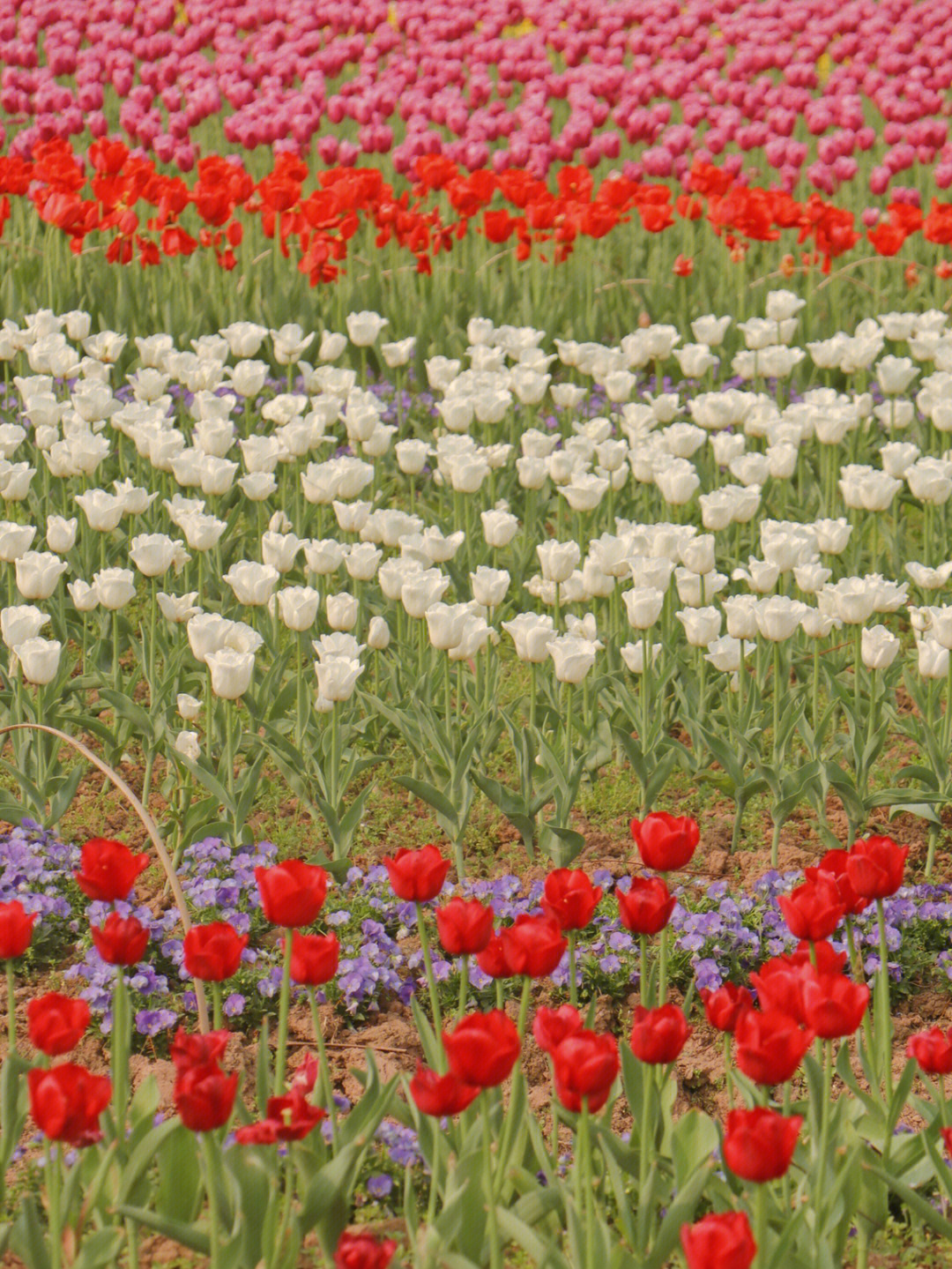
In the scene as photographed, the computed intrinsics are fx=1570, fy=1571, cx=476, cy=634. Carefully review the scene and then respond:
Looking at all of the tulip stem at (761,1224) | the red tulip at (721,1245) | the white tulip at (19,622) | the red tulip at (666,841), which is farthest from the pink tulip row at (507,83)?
the red tulip at (721,1245)

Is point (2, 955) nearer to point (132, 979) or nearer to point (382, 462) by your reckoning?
point (132, 979)

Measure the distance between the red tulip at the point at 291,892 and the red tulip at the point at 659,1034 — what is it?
0.50 m

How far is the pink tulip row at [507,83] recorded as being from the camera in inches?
375

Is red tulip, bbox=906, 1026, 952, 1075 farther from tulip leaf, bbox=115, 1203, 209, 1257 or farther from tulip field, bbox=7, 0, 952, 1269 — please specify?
tulip leaf, bbox=115, 1203, 209, 1257

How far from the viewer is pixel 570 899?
2404mm

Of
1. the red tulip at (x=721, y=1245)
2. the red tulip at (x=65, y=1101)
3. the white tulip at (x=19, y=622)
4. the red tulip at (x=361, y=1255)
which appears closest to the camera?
the red tulip at (x=721, y=1245)

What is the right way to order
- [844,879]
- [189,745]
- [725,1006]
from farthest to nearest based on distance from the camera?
[189,745] → [844,879] → [725,1006]

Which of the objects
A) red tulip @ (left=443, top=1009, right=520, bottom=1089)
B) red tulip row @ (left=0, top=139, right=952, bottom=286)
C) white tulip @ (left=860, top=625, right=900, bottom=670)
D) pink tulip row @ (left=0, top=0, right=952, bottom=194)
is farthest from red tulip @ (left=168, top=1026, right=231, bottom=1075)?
pink tulip row @ (left=0, top=0, right=952, bottom=194)

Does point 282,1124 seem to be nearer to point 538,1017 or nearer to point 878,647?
point 538,1017

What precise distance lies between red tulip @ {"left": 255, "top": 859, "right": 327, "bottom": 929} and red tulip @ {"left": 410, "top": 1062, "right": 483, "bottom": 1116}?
37cm

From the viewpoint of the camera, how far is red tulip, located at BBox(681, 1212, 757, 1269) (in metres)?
1.69

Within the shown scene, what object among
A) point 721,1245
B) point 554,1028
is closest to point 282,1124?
point 554,1028

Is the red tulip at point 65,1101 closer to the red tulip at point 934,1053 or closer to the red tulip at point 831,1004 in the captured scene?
the red tulip at point 831,1004

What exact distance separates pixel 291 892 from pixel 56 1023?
37 cm
